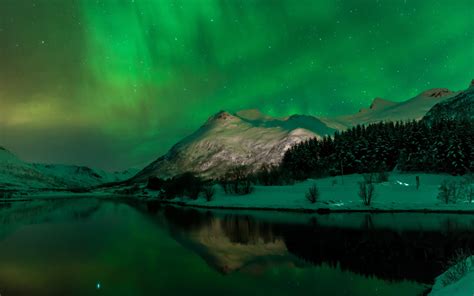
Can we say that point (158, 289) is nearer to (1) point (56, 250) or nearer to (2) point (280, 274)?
(2) point (280, 274)

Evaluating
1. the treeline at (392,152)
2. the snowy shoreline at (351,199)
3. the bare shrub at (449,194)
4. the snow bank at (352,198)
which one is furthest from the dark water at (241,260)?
the treeline at (392,152)

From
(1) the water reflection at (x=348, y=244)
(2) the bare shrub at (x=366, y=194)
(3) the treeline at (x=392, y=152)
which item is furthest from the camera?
(3) the treeline at (x=392, y=152)

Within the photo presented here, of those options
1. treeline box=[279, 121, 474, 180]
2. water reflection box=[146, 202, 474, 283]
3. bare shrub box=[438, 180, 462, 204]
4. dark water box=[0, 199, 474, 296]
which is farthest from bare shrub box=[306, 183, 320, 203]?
treeline box=[279, 121, 474, 180]

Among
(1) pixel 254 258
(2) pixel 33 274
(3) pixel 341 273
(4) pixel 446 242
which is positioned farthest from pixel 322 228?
(2) pixel 33 274

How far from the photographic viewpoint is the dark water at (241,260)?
21.6 meters

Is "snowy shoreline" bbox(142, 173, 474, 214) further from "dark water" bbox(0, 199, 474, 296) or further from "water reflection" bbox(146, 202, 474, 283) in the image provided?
"dark water" bbox(0, 199, 474, 296)

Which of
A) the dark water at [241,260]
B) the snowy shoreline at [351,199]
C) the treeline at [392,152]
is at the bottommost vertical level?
the dark water at [241,260]

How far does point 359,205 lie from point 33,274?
2374 inches

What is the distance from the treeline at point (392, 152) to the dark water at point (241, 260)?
46.0 metres

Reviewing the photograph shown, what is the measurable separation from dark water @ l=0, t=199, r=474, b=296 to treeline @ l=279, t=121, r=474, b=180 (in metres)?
46.0

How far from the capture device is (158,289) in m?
21.6

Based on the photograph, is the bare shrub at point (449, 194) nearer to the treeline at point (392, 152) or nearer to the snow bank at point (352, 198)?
the snow bank at point (352, 198)

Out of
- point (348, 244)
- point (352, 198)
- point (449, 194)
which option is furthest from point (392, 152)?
point (348, 244)

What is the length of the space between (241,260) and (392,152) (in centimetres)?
9464
